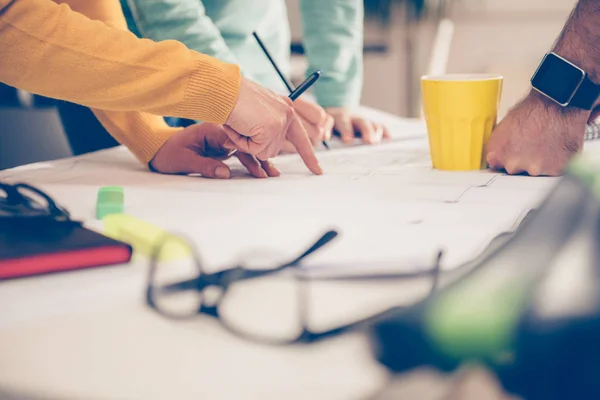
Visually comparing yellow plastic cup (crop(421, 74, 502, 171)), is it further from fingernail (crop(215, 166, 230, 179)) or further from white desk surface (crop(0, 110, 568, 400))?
fingernail (crop(215, 166, 230, 179))

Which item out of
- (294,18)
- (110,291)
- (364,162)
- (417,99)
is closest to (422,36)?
(417,99)

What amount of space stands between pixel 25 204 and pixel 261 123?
32cm

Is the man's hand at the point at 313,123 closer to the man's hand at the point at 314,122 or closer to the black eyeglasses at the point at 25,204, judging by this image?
the man's hand at the point at 314,122

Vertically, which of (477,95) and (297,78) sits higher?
(477,95)

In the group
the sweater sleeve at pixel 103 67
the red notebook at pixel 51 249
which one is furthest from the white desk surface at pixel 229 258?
the sweater sleeve at pixel 103 67

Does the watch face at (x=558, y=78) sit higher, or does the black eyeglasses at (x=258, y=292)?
the black eyeglasses at (x=258, y=292)

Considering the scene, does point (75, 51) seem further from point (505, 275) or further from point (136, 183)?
point (505, 275)

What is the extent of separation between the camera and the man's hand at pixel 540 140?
0.84m

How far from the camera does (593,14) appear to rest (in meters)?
0.85

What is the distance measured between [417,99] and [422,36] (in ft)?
1.01

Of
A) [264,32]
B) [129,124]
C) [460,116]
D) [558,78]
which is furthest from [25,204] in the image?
[264,32]

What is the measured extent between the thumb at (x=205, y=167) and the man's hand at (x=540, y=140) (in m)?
0.37

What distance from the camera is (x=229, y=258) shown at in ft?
1.68

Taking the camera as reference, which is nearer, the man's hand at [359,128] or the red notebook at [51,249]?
the red notebook at [51,249]
